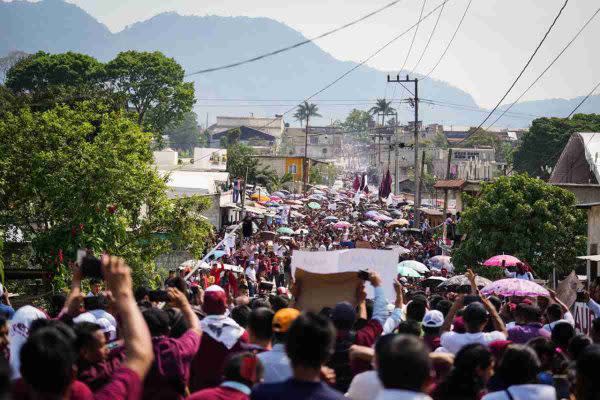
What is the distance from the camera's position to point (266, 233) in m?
37.8

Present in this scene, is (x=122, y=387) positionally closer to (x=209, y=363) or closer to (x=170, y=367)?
(x=170, y=367)

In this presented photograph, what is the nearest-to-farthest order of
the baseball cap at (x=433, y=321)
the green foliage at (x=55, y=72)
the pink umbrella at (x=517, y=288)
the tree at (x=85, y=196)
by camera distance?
the baseball cap at (x=433, y=321), the pink umbrella at (x=517, y=288), the tree at (x=85, y=196), the green foliage at (x=55, y=72)

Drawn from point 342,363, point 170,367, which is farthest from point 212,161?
point 170,367

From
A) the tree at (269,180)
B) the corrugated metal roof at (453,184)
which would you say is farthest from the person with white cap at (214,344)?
the tree at (269,180)

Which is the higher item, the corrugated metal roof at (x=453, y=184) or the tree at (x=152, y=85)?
the tree at (x=152, y=85)

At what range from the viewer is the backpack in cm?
670

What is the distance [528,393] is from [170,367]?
2065mm

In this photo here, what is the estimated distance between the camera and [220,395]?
489 cm

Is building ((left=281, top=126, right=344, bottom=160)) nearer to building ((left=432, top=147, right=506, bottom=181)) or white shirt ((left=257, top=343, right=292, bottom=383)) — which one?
building ((left=432, top=147, right=506, bottom=181))

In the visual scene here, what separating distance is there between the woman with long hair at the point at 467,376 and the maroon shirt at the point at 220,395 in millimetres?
1116

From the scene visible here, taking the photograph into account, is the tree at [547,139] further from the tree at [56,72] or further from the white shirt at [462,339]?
the white shirt at [462,339]

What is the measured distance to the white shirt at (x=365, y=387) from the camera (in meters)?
5.29

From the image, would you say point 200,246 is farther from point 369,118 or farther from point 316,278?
point 369,118

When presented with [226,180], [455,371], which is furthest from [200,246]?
[226,180]
